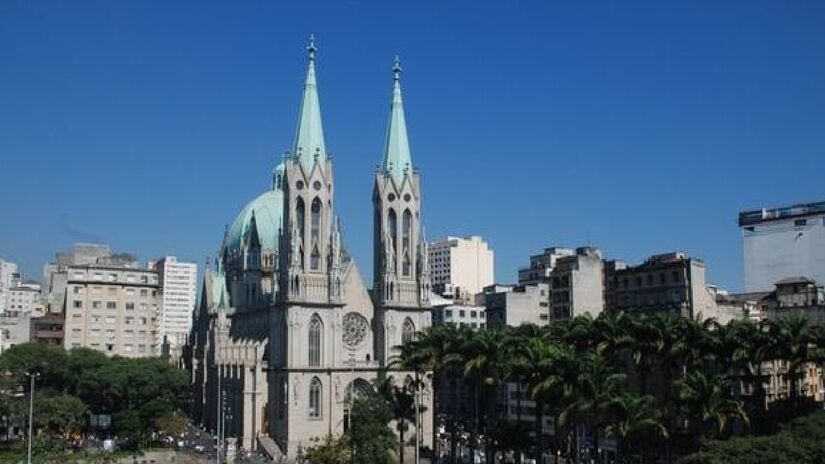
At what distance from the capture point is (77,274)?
6156 inches

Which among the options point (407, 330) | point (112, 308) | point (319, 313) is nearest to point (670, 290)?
point (407, 330)

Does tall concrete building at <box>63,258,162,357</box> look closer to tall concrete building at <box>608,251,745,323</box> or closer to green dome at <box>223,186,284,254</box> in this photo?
green dome at <box>223,186,284,254</box>

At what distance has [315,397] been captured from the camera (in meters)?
110

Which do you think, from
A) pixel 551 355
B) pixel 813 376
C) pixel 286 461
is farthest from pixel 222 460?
pixel 813 376

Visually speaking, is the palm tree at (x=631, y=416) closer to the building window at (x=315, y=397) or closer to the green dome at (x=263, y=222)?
the building window at (x=315, y=397)

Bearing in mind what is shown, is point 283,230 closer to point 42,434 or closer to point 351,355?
point 351,355

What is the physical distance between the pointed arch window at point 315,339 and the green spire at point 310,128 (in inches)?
708

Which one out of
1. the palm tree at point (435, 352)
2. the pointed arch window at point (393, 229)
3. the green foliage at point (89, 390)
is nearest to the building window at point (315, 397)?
the green foliage at point (89, 390)

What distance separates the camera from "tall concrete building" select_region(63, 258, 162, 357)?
15550 cm

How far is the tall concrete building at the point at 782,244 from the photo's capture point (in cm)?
12731

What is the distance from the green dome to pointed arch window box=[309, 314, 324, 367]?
23.8 metres

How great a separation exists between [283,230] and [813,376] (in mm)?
59767

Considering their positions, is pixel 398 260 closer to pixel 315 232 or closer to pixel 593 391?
pixel 315 232

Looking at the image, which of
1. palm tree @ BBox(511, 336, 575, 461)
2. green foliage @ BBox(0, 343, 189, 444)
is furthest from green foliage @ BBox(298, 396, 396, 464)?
green foliage @ BBox(0, 343, 189, 444)
